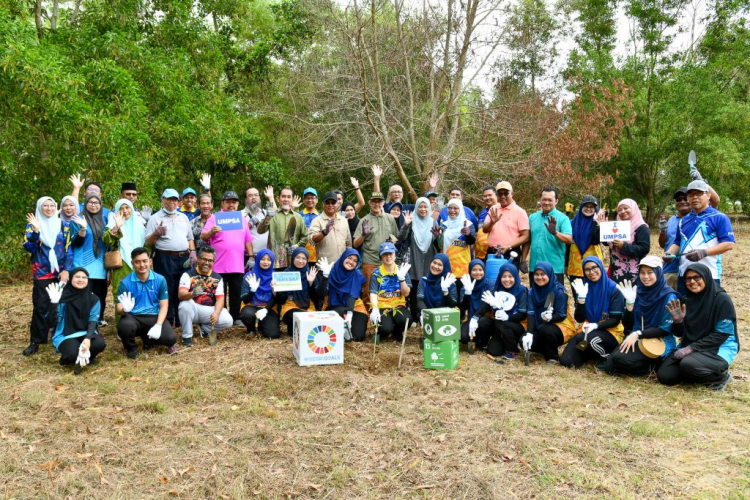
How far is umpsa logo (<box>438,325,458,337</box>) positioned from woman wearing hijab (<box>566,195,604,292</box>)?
6.43ft

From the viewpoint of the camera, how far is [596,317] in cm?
577

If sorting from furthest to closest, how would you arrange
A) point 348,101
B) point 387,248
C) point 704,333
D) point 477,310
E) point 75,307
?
point 348,101 < point 387,248 < point 477,310 < point 75,307 < point 704,333

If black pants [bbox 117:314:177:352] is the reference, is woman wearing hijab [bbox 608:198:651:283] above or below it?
above

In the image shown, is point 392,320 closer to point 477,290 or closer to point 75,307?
point 477,290

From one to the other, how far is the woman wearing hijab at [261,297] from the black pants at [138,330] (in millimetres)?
997

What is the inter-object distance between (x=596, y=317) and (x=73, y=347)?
17.5 feet

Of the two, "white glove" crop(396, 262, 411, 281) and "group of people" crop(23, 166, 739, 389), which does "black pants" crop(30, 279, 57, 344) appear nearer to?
"group of people" crop(23, 166, 739, 389)

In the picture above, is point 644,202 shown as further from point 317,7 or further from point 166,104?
point 166,104

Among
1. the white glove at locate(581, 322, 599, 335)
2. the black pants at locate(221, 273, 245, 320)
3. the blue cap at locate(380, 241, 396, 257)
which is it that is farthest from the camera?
the black pants at locate(221, 273, 245, 320)

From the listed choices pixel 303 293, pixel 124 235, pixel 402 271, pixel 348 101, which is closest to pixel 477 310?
pixel 402 271

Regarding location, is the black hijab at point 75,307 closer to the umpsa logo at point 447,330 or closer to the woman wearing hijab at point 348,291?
the woman wearing hijab at point 348,291

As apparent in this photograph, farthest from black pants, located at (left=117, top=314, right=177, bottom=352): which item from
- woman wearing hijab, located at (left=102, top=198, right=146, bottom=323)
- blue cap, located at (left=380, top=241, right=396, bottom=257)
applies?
blue cap, located at (left=380, top=241, right=396, bottom=257)

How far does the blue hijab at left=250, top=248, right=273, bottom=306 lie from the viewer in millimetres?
6695

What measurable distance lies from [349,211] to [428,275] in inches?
59.9
